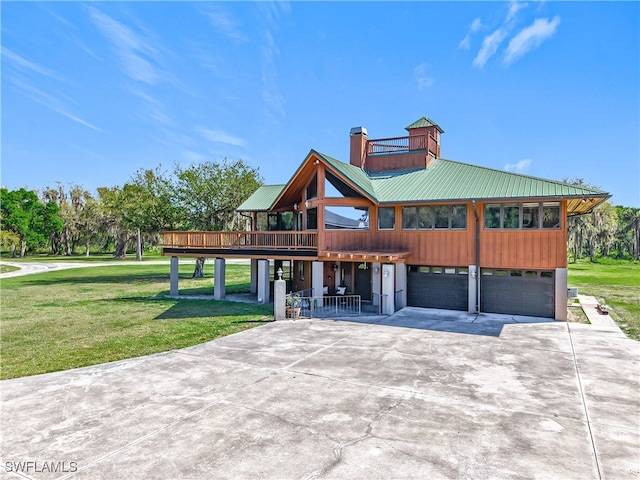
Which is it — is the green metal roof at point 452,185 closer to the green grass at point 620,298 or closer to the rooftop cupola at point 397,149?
the rooftop cupola at point 397,149

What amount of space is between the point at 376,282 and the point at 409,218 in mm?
3465

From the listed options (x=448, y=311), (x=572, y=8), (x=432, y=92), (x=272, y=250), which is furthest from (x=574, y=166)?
(x=272, y=250)

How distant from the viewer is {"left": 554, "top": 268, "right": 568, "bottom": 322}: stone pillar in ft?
48.6

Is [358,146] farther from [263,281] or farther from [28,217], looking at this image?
[28,217]

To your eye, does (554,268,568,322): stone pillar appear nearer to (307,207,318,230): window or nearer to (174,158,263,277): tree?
(307,207,318,230): window

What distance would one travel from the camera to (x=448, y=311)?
16.8 m

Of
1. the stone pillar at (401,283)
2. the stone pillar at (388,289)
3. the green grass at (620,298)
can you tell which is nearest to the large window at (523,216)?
the stone pillar at (401,283)

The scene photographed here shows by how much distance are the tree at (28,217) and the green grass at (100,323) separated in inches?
1832

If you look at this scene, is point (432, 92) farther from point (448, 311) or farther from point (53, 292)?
point (53, 292)

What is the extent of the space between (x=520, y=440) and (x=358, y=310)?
443 inches

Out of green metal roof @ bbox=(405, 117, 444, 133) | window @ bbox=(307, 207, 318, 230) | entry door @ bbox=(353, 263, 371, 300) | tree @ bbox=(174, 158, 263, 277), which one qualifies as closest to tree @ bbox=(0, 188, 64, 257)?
tree @ bbox=(174, 158, 263, 277)

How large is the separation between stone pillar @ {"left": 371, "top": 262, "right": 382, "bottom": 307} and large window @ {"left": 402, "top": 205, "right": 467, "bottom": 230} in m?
2.37

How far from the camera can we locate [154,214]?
32.0 meters

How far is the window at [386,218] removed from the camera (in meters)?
18.0
